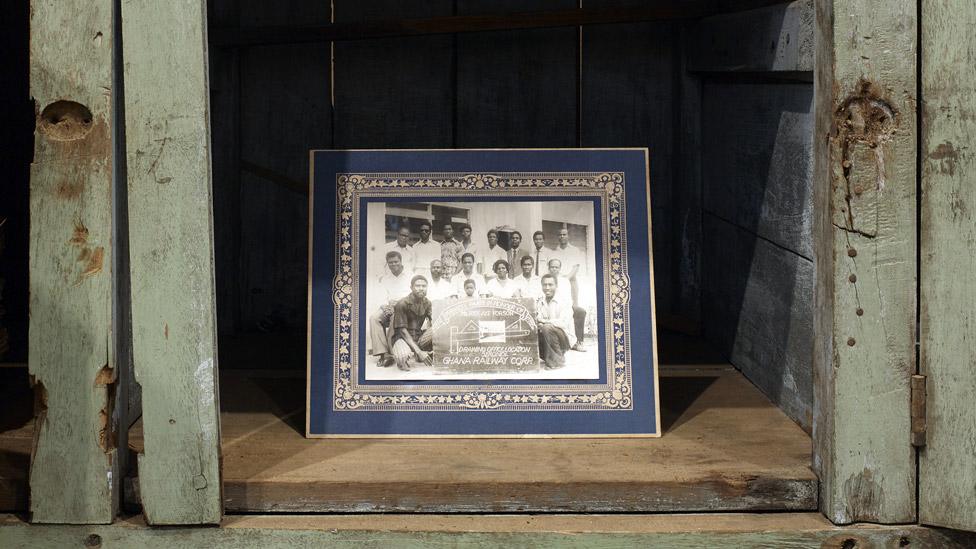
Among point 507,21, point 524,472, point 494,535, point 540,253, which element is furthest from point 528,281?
point 507,21

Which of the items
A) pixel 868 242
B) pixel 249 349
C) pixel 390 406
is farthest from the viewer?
pixel 249 349

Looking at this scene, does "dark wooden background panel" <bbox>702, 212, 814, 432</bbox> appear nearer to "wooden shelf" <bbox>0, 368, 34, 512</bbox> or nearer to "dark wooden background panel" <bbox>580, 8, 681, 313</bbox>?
"dark wooden background panel" <bbox>580, 8, 681, 313</bbox>

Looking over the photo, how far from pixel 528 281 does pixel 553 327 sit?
92 millimetres

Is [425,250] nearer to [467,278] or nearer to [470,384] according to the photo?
[467,278]

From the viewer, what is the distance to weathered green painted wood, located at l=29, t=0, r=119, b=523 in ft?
5.63

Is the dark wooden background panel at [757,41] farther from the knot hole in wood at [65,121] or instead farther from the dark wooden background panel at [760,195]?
the knot hole in wood at [65,121]

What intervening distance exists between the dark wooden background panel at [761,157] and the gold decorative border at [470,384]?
32cm

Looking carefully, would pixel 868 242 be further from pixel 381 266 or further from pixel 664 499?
pixel 381 266

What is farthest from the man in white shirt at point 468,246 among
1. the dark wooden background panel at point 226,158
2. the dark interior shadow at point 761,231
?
the dark wooden background panel at point 226,158

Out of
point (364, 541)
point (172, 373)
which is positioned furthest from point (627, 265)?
point (172, 373)

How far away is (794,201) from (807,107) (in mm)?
179

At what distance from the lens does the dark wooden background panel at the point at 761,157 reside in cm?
206

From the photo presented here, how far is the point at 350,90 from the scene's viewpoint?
8.94 feet

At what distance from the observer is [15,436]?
2.04 metres
